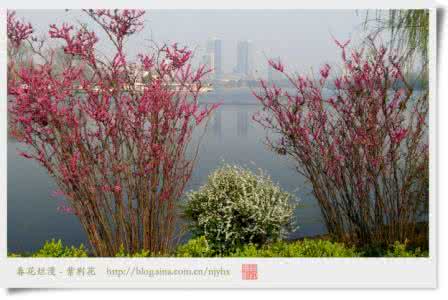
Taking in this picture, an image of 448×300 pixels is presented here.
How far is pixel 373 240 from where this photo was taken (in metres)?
4.49

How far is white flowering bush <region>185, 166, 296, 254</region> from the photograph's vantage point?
177 inches

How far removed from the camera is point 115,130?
13.1 feet

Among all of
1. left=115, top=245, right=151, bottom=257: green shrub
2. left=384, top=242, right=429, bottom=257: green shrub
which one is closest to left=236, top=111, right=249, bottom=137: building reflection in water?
left=115, top=245, right=151, bottom=257: green shrub

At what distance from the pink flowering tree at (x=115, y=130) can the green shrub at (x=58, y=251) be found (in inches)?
5.5

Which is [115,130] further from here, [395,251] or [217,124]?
[395,251]

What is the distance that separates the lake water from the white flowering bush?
9 cm

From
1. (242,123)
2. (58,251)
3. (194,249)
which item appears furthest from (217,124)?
(58,251)

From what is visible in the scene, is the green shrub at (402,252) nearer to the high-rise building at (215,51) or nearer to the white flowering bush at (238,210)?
the white flowering bush at (238,210)

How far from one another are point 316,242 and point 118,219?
4.82 ft

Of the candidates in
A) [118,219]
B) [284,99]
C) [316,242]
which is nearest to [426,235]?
[316,242]

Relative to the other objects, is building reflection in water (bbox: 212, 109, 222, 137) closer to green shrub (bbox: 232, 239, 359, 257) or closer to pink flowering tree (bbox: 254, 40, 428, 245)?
pink flowering tree (bbox: 254, 40, 428, 245)

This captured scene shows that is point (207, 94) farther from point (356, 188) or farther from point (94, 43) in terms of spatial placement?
point (356, 188)

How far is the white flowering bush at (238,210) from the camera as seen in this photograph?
177 inches

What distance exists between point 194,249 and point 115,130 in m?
1.02
